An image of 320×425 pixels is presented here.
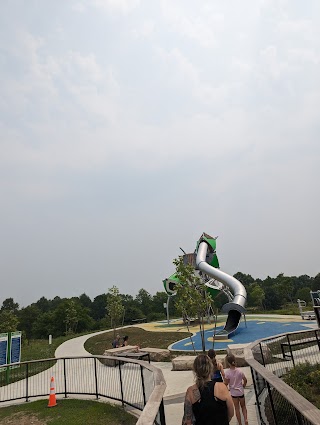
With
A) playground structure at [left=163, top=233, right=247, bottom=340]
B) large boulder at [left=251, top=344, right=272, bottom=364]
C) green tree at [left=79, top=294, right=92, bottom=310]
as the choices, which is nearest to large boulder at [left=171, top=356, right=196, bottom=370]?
playground structure at [left=163, top=233, right=247, bottom=340]

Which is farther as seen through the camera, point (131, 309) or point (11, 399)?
point (131, 309)

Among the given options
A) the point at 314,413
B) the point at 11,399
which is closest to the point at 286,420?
the point at 314,413

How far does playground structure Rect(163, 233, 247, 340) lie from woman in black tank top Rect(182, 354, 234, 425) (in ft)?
42.2

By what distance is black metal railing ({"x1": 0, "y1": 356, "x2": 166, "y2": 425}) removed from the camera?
5215 millimetres

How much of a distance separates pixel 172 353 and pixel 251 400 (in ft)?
35.7

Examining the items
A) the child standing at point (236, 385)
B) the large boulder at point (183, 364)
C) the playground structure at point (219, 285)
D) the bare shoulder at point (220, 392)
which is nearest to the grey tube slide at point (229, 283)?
the playground structure at point (219, 285)

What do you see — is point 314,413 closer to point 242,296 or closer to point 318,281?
point 242,296

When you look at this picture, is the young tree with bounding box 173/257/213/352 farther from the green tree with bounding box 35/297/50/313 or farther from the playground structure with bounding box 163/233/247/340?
the green tree with bounding box 35/297/50/313

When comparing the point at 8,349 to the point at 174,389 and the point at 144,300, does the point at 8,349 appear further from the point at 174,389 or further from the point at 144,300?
the point at 144,300

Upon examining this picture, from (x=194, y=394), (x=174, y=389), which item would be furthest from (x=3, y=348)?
(x=194, y=394)

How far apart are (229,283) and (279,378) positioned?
23.9 metres

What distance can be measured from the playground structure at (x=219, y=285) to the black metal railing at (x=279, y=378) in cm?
667

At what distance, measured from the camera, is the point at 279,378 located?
394cm

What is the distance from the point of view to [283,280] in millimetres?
57188
